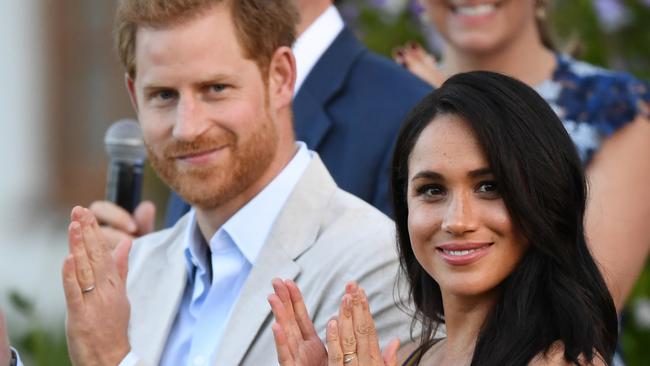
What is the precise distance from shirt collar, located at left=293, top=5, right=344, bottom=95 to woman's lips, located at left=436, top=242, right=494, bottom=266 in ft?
5.15

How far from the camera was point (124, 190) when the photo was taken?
4.75 metres

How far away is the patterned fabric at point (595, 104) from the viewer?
4.77m

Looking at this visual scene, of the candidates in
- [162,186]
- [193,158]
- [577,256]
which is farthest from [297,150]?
[162,186]

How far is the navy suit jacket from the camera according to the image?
462cm

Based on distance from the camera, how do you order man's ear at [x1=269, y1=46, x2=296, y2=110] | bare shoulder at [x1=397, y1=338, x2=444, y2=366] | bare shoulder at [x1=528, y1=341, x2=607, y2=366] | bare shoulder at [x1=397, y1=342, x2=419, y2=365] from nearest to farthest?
bare shoulder at [x1=528, y1=341, x2=607, y2=366]
bare shoulder at [x1=397, y1=338, x2=444, y2=366]
bare shoulder at [x1=397, y1=342, x2=419, y2=365]
man's ear at [x1=269, y1=46, x2=296, y2=110]

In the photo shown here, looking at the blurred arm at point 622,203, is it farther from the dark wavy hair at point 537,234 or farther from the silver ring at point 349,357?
the silver ring at point 349,357

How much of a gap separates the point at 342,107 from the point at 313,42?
0.25 metres

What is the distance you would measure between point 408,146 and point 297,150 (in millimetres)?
793

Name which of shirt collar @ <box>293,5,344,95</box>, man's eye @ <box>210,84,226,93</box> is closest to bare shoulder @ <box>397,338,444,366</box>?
man's eye @ <box>210,84,226,93</box>

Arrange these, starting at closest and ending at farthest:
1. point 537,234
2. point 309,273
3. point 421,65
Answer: point 537,234 < point 309,273 < point 421,65

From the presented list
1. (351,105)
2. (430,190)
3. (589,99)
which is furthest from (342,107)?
(430,190)

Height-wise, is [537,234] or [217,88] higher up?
[537,234]

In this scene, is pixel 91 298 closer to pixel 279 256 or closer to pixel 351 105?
Answer: pixel 279 256

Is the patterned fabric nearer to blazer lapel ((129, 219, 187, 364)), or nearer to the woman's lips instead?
blazer lapel ((129, 219, 187, 364))
